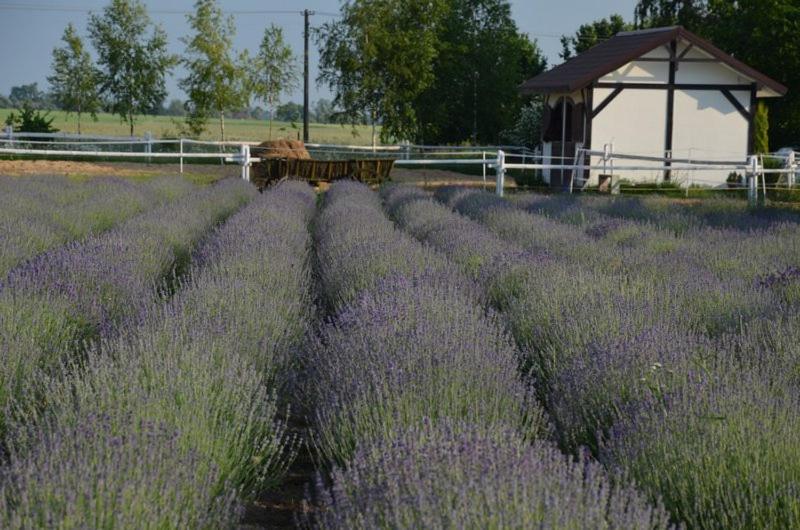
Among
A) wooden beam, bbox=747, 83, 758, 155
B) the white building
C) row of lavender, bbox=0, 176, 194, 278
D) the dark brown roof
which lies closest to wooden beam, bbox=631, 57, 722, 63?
the white building

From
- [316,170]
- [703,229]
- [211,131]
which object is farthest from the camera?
[211,131]

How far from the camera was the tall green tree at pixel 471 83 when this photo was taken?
4006cm

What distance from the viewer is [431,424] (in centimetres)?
301

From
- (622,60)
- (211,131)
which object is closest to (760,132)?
(622,60)

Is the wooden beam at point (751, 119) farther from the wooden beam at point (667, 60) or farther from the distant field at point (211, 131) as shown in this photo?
the distant field at point (211, 131)

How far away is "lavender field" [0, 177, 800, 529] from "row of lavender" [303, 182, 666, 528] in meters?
0.01

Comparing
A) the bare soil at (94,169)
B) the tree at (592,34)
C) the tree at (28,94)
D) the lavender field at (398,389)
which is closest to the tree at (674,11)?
the tree at (592,34)

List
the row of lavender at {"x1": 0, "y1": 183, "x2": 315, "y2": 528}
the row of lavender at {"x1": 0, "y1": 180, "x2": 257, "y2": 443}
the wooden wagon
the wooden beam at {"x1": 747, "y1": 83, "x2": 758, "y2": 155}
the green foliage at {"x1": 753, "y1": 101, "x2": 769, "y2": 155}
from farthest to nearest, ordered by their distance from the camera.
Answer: the green foliage at {"x1": 753, "y1": 101, "x2": 769, "y2": 155} < the wooden beam at {"x1": 747, "y1": 83, "x2": 758, "y2": 155} < the wooden wagon < the row of lavender at {"x1": 0, "y1": 180, "x2": 257, "y2": 443} < the row of lavender at {"x1": 0, "y1": 183, "x2": 315, "y2": 528}

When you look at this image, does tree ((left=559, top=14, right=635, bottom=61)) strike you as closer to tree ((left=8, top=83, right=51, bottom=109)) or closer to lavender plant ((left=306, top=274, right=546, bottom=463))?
lavender plant ((left=306, top=274, right=546, bottom=463))

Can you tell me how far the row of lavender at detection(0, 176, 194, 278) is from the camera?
789 centimetres

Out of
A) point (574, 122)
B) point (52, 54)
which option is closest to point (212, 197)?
point (574, 122)

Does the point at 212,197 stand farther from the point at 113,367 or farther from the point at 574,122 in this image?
the point at 574,122

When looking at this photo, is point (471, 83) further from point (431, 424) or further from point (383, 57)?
point (431, 424)

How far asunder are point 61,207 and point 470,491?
9.13m
